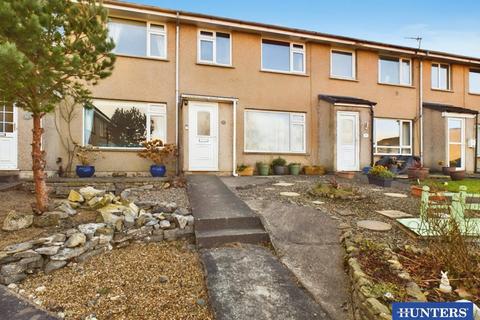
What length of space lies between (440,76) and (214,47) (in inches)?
454

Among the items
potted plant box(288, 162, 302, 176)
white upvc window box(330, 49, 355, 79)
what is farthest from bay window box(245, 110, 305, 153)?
white upvc window box(330, 49, 355, 79)

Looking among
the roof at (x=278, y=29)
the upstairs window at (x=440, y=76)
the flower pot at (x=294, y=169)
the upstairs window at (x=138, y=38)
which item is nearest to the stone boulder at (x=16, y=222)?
the upstairs window at (x=138, y=38)

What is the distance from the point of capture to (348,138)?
1089cm

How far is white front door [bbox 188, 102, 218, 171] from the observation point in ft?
30.3

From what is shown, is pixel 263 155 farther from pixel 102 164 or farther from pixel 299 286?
pixel 299 286

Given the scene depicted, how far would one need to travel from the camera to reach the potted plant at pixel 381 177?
27.1ft

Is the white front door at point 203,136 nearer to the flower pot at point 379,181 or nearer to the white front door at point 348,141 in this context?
the white front door at point 348,141

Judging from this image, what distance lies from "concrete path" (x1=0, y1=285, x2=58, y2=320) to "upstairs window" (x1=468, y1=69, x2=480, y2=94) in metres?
18.6

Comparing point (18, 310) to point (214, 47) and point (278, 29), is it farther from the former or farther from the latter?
point (278, 29)

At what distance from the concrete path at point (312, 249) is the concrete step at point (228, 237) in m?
0.18

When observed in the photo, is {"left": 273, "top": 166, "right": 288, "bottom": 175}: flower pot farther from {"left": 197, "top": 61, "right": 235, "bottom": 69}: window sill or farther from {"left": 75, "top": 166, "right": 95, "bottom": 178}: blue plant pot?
{"left": 75, "top": 166, "right": 95, "bottom": 178}: blue plant pot

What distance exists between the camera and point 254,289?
273cm

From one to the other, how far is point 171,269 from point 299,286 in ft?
4.99

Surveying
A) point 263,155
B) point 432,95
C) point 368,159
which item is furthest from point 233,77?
point 432,95
